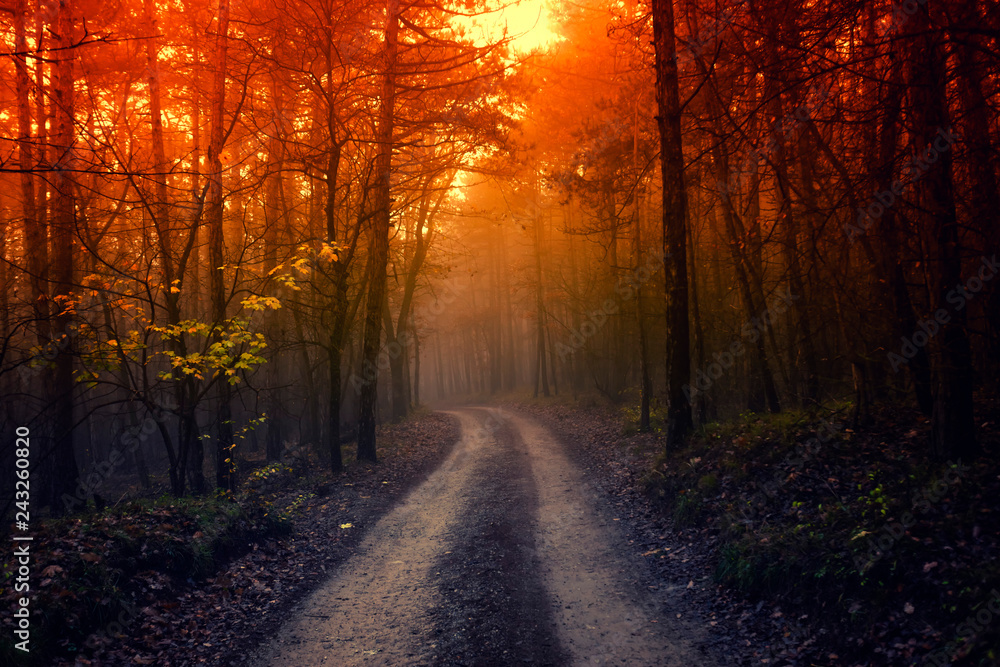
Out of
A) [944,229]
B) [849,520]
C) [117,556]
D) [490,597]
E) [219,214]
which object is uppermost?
[219,214]

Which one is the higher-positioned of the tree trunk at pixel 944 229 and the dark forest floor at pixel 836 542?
the tree trunk at pixel 944 229

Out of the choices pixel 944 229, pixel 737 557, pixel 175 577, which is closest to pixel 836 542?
pixel 737 557

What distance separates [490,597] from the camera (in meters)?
6.37

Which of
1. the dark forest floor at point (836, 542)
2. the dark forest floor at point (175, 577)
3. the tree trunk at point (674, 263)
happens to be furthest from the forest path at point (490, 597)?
the tree trunk at point (674, 263)

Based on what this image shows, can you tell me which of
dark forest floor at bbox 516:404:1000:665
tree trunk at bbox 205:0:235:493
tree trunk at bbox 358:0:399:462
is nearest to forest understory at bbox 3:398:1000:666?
dark forest floor at bbox 516:404:1000:665

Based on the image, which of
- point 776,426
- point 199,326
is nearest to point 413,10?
point 199,326

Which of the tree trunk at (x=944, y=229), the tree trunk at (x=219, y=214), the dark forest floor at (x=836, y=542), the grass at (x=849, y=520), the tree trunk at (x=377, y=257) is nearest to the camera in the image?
the dark forest floor at (x=836, y=542)

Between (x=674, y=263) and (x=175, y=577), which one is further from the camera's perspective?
(x=674, y=263)

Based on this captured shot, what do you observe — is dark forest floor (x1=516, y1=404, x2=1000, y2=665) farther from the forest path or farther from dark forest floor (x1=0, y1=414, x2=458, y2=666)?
dark forest floor (x1=0, y1=414, x2=458, y2=666)

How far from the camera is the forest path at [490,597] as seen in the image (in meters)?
5.27

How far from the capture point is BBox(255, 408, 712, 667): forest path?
527 centimetres

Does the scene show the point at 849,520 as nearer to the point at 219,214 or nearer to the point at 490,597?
the point at 490,597

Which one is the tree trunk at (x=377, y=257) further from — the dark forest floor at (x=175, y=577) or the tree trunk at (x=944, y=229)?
the tree trunk at (x=944, y=229)

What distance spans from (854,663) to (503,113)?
14.5m
